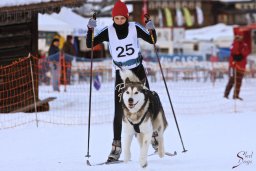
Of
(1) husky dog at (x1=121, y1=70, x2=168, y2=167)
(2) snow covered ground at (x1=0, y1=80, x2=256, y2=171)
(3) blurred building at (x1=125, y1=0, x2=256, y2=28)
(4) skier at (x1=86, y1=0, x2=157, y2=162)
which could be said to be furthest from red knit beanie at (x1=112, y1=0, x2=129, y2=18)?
(3) blurred building at (x1=125, y1=0, x2=256, y2=28)

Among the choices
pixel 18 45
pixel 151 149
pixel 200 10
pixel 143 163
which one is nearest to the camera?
pixel 143 163

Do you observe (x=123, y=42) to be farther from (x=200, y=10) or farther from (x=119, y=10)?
(x=200, y=10)

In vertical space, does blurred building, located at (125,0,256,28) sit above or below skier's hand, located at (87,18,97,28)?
above

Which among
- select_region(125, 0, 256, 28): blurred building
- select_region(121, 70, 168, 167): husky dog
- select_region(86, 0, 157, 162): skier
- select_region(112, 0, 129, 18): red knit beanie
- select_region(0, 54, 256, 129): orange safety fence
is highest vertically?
select_region(125, 0, 256, 28): blurred building

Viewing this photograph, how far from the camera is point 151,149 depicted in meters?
7.55

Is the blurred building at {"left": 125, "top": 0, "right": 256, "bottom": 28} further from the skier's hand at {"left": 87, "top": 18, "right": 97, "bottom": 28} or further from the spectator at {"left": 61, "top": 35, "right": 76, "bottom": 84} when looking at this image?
the skier's hand at {"left": 87, "top": 18, "right": 97, "bottom": 28}

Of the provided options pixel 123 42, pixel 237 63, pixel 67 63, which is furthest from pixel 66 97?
pixel 123 42

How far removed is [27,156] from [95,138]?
5.44 ft

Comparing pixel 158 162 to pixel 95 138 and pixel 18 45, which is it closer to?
pixel 95 138

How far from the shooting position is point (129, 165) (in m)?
6.29

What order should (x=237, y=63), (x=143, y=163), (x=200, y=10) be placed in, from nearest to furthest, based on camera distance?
(x=143, y=163)
(x=237, y=63)
(x=200, y=10)

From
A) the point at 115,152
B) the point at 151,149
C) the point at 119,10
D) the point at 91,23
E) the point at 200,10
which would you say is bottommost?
the point at 151,149

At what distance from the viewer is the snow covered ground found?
6.34 meters

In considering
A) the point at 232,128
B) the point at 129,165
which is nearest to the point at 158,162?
the point at 129,165
